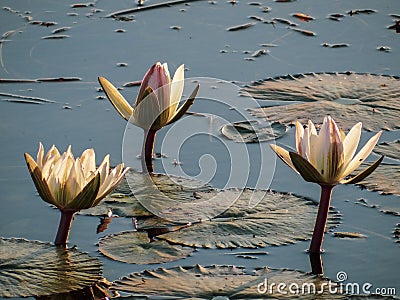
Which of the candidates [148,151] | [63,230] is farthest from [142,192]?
[63,230]

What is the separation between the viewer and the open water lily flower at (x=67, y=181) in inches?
92.4

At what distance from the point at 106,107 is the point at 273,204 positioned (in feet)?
3.56

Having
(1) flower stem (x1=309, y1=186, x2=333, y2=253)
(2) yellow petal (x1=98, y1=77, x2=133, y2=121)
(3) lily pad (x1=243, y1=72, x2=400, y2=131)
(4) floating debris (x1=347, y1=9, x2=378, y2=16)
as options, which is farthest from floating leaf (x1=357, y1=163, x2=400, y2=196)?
(4) floating debris (x1=347, y1=9, x2=378, y2=16)

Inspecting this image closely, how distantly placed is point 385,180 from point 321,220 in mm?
532

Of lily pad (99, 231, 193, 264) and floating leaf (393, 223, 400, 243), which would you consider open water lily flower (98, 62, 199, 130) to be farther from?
floating leaf (393, 223, 400, 243)

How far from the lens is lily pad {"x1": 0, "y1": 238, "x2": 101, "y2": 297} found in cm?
225

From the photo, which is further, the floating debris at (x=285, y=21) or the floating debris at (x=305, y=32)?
the floating debris at (x=285, y=21)

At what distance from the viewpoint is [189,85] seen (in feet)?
12.2

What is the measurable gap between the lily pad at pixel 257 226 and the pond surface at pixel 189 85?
4 centimetres

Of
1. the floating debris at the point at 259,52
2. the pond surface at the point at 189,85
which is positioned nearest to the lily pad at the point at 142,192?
the pond surface at the point at 189,85

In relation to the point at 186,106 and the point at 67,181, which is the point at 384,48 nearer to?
the point at 186,106

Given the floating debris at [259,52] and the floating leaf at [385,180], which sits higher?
the floating debris at [259,52]

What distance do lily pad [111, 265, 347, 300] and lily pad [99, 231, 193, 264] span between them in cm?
11

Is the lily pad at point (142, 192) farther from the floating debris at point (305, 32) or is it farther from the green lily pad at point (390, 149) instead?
the floating debris at point (305, 32)
